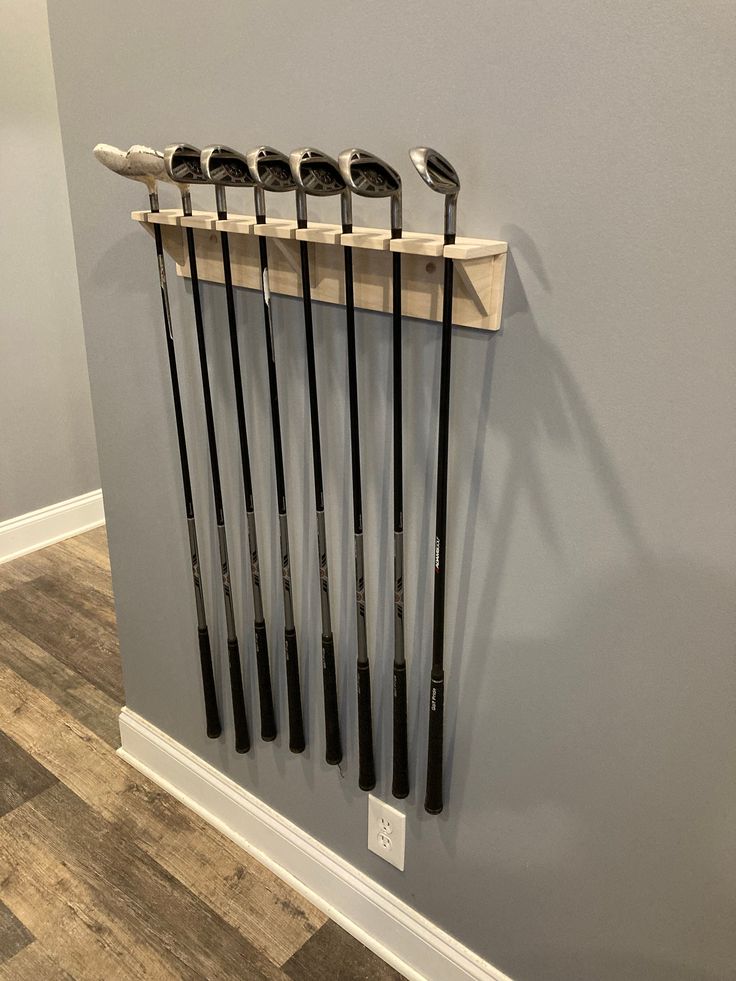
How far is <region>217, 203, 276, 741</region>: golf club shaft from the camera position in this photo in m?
1.39

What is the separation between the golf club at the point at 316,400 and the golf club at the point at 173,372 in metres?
0.31

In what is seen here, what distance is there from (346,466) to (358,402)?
0.41 feet

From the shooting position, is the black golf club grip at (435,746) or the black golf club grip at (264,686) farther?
the black golf club grip at (264,686)

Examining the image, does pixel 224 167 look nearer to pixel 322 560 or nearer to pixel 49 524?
pixel 322 560

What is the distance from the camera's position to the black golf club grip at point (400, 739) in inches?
56.7

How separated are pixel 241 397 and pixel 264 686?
609 mm

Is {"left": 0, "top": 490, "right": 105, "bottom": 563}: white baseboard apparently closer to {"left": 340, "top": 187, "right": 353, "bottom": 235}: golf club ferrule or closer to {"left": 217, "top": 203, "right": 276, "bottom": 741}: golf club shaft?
{"left": 217, "top": 203, "right": 276, "bottom": 741}: golf club shaft

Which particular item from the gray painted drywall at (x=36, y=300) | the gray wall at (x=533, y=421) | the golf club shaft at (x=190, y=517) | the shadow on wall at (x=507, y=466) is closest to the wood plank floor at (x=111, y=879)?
the gray wall at (x=533, y=421)

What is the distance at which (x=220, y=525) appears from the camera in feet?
5.36

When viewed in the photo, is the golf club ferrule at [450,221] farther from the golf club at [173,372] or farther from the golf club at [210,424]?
the golf club at [173,372]

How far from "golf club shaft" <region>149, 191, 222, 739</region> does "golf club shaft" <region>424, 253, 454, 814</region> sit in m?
0.58

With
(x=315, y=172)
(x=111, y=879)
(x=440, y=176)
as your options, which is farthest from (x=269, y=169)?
(x=111, y=879)

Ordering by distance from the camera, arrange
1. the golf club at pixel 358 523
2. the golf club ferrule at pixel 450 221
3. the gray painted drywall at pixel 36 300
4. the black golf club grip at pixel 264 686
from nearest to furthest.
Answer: the golf club ferrule at pixel 450 221, the golf club at pixel 358 523, the black golf club grip at pixel 264 686, the gray painted drywall at pixel 36 300

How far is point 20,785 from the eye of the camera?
7.03 feet
